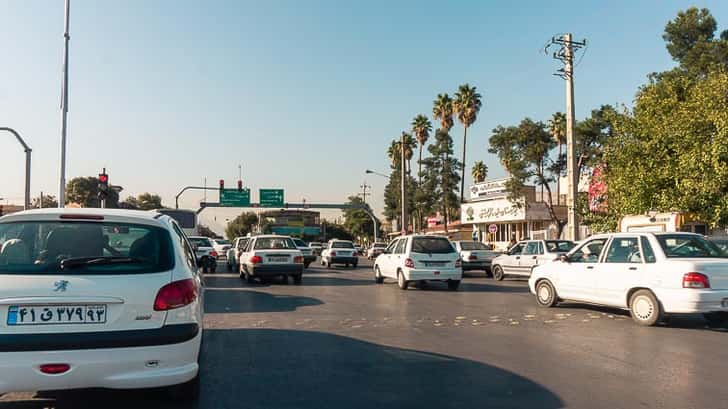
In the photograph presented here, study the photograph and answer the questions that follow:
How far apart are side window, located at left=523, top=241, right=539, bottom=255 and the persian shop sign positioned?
25.1 metres

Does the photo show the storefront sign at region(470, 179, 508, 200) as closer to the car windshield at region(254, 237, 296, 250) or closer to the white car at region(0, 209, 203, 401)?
the car windshield at region(254, 237, 296, 250)

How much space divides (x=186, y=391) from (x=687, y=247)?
8.71 metres

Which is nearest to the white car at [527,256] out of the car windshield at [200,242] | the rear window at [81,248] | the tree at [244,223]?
the car windshield at [200,242]

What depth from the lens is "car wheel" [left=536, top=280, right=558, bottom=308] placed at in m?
12.9

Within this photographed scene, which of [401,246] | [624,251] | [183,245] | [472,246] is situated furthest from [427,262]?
[183,245]

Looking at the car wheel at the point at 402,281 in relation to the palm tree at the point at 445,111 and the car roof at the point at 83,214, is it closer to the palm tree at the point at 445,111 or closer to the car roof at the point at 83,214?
the car roof at the point at 83,214

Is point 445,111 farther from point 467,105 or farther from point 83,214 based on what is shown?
point 83,214

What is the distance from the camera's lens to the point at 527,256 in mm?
21578

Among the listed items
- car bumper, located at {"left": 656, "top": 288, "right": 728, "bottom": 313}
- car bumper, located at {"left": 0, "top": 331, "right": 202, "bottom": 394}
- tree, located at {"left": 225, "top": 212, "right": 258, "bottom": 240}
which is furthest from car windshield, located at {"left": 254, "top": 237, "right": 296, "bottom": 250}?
tree, located at {"left": 225, "top": 212, "right": 258, "bottom": 240}

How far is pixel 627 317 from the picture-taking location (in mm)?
11484

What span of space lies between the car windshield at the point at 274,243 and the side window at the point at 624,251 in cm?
1162

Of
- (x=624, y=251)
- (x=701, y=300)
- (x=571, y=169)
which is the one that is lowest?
(x=701, y=300)

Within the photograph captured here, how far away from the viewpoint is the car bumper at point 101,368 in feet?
14.7

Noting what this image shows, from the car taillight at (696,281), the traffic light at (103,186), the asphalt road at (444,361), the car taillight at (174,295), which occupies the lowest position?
the asphalt road at (444,361)
